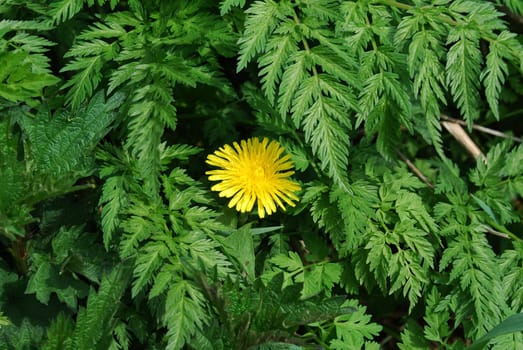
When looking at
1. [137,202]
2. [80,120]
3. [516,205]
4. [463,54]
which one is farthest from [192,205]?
[516,205]

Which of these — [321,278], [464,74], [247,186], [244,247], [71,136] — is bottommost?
[321,278]

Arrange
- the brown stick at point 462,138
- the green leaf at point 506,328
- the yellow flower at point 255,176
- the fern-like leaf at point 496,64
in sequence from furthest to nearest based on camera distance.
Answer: the brown stick at point 462,138, the yellow flower at point 255,176, the fern-like leaf at point 496,64, the green leaf at point 506,328

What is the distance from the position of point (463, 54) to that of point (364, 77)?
0.29 meters

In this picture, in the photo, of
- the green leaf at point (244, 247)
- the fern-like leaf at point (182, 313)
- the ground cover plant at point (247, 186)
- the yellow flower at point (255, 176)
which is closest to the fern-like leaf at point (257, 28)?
the ground cover plant at point (247, 186)

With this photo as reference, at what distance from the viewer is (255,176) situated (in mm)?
2256

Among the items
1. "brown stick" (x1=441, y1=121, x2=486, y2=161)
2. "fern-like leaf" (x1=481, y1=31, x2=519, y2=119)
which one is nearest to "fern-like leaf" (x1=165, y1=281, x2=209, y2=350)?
"fern-like leaf" (x1=481, y1=31, x2=519, y2=119)

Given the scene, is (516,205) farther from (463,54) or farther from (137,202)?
(137,202)

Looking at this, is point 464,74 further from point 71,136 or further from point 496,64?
point 71,136

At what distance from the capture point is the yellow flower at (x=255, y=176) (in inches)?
87.4

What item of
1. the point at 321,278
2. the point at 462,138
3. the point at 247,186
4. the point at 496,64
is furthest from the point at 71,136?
the point at 462,138

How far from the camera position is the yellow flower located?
7.29ft

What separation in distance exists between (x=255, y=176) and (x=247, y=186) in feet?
0.14

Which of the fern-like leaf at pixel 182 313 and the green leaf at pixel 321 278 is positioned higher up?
the fern-like leaf at pixel 182 313

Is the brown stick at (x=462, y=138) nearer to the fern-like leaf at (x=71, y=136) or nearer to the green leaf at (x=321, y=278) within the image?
the green leaf at (x=321, y=278)
